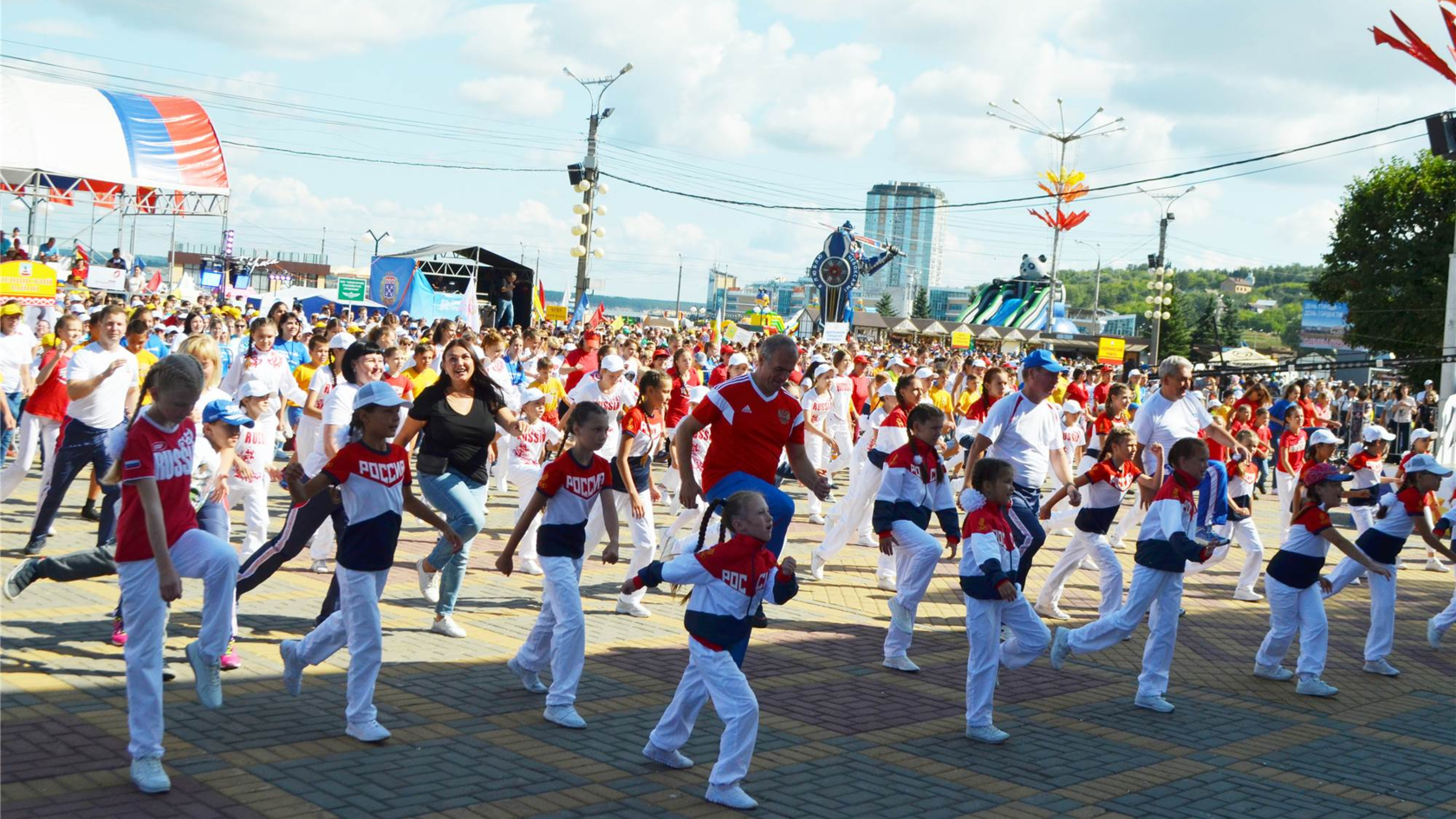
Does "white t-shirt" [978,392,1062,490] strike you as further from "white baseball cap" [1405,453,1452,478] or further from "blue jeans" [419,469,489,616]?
"blue jeans" [419,469,489,616]

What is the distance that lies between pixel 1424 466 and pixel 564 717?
6512 mm

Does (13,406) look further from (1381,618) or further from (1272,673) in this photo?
(1381,618)

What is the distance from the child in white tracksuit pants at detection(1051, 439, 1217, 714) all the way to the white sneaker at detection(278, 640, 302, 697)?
4285mm

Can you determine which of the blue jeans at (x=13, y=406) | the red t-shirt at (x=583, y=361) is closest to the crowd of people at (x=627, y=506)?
the blue jeans at (x=13, y=406)

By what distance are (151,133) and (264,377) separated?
28089 millimetres

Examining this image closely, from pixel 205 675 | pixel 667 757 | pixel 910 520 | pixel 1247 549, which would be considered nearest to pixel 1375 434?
pixel 1247 549

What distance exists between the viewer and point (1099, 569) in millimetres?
9570

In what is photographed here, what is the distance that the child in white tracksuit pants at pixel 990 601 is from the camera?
6.53m

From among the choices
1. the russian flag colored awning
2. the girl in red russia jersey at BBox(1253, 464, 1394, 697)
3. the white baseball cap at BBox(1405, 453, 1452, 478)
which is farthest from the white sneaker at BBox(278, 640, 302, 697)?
the russian flag colored awning

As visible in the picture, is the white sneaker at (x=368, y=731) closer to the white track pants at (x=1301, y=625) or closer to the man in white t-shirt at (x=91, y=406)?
the man in white t-shirt at (x=91, y=406)

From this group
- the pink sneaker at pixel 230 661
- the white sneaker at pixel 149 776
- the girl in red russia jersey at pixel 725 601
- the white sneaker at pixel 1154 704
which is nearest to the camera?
the white sneaker at pixel 149 776

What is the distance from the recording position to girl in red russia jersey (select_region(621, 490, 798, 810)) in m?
5.41

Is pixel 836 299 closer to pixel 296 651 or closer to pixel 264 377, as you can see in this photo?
pixel 264 377

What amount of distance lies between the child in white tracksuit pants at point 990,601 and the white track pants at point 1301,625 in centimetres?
220
